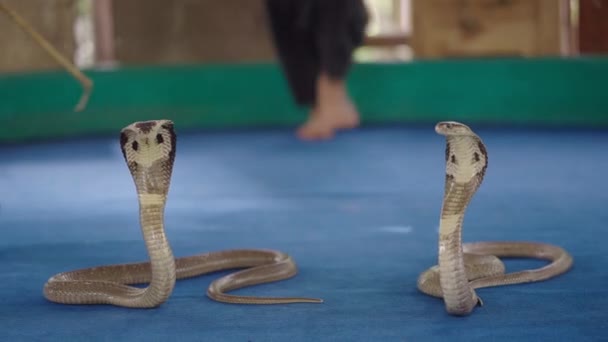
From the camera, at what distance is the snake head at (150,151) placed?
2236 mm

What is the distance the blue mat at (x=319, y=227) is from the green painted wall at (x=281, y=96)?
26 cm

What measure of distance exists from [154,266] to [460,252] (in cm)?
67

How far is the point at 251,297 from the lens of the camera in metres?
2.56

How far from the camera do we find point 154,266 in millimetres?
2416

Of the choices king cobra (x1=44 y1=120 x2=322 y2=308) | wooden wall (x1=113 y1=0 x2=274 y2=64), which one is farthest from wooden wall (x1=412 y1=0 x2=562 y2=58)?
king cobra (x1=44 y1=120 x2=322 y2=308)

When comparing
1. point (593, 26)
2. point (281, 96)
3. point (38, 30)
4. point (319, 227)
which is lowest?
point (319, 227)

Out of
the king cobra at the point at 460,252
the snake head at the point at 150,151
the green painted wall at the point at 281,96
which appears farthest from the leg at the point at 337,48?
the snake head at the point at 150,151

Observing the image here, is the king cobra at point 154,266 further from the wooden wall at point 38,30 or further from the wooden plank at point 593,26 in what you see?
the wooden plank at point 593,26

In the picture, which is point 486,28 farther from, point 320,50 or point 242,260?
point 242,260

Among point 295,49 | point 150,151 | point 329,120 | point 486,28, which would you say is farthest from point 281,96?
point 150,151

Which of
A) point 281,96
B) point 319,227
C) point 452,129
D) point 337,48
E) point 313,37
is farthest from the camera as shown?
point 281,96

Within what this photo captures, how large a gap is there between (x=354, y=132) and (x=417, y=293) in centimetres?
389

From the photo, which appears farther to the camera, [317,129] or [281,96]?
[281,96]

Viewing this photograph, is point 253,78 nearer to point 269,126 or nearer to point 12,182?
point 269,126
